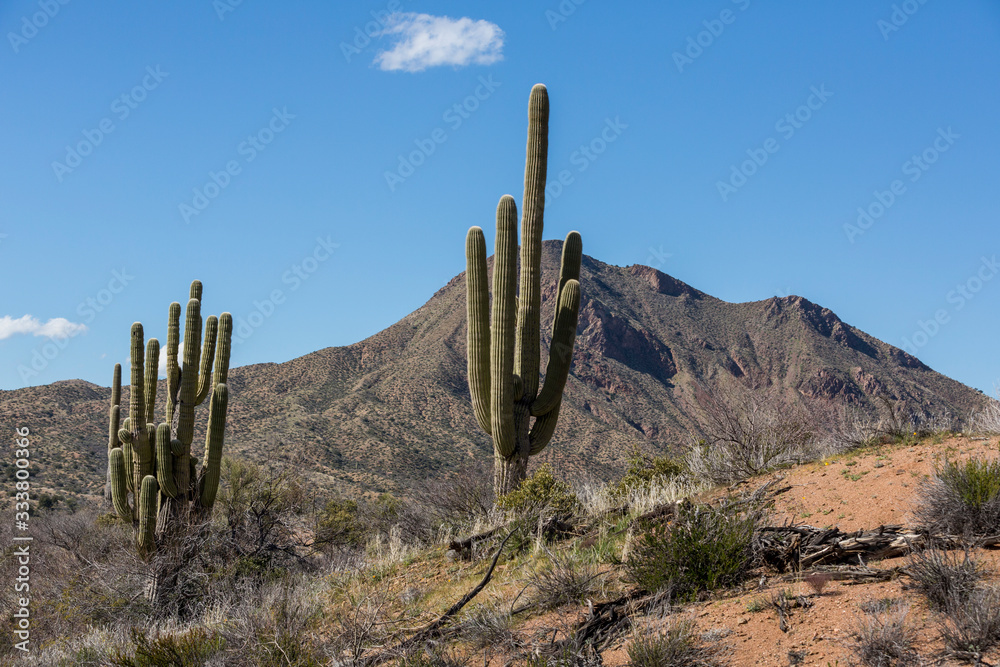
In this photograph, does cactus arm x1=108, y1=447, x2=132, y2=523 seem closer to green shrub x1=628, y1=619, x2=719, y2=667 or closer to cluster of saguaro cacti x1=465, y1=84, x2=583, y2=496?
cluster of saguaro cacti x1=465, y1=84, x2=583, y2=496

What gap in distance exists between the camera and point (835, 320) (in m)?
85.8

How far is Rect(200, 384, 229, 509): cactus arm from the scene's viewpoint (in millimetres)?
13773

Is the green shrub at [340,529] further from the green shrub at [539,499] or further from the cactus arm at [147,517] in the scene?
the green shrub at [539,499]

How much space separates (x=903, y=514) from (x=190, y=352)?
1345cm

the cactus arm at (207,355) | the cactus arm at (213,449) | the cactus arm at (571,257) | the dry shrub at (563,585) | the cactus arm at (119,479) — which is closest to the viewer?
the dry shrub at (563,585)

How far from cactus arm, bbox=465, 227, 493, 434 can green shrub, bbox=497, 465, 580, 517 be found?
1.12 metres

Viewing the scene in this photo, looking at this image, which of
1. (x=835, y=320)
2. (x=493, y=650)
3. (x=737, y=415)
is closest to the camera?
(x=493, y=650)

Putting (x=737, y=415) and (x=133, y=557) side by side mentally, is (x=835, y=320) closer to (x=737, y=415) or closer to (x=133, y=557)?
(x=737, y=415)

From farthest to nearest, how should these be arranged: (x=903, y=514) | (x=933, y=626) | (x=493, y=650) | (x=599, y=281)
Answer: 1. (x=599, y=281)
2. (x=903, y=514)
3. (x=493, y=650)
4. (x=933, y=626)

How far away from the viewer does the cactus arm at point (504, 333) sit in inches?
409

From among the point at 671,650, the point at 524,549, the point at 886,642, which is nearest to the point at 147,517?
the point at 524,549

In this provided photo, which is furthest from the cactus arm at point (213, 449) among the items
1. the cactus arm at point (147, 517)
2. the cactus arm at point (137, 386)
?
the cactus arm at point (137, 386)

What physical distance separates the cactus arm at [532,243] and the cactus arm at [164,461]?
729 centimetres

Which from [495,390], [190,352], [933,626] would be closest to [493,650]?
[933,626]
